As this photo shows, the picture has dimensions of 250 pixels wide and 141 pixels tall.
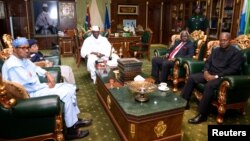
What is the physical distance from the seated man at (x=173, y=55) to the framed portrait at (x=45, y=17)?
586cm

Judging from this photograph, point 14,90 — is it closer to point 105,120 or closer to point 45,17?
point 105,120

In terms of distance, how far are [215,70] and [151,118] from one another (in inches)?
60.5

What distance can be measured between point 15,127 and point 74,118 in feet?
2.04

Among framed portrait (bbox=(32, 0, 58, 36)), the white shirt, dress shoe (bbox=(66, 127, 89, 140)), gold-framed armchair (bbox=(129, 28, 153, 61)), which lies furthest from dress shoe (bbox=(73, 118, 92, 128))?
framed portrait (bbox=(32, 0, 58, 36))

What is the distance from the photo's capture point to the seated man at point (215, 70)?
8.94ft

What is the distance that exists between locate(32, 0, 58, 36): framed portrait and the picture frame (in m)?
2.69

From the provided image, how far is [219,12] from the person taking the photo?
6.59 metres

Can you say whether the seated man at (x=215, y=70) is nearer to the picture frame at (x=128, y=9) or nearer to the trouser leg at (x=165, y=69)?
the trouser leg at (x=165, y=69)

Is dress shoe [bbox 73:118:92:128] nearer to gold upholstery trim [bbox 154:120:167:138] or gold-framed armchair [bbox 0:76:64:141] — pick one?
gold-framed armchair [bbox 0:76:64:141]

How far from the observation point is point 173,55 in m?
4.11

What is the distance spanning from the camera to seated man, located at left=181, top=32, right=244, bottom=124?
107 inches

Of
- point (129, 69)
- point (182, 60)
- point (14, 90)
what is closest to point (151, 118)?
point (129, 69)

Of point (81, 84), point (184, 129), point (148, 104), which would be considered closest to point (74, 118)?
point (148, 104)

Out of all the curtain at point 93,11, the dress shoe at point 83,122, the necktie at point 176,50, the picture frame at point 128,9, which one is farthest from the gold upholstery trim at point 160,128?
the picture frame at point 128,9
